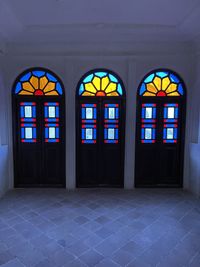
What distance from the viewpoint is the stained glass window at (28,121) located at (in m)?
4.66

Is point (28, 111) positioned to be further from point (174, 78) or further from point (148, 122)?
point (174, 78)

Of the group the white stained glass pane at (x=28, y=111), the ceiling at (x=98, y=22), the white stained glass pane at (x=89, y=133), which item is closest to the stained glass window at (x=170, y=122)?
the ceiling at (x=98, y=22)

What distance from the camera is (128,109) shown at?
4621mm

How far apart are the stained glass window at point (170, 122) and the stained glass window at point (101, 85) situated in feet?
3.64

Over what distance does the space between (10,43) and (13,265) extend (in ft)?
13.1

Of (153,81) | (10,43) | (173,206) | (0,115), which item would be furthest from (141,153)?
(10,43)

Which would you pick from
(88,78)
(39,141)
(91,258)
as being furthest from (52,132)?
(91,258)

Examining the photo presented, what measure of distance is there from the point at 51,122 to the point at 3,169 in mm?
1419

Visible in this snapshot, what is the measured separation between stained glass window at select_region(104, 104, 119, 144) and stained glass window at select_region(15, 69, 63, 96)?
3.64 ft

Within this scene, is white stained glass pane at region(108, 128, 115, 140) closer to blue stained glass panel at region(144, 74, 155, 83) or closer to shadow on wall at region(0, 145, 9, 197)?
blue stained glass panel at region(144, 74, 155, 83)

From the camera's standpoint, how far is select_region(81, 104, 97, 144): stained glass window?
468 centimetres

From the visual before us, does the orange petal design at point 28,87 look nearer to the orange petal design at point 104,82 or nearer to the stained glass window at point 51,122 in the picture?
the stained glass window at point 51,122

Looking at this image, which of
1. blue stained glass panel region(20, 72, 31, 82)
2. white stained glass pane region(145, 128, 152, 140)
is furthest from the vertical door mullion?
blue stained glass panel region(20, 72, 31, 82)

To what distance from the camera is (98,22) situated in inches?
141
